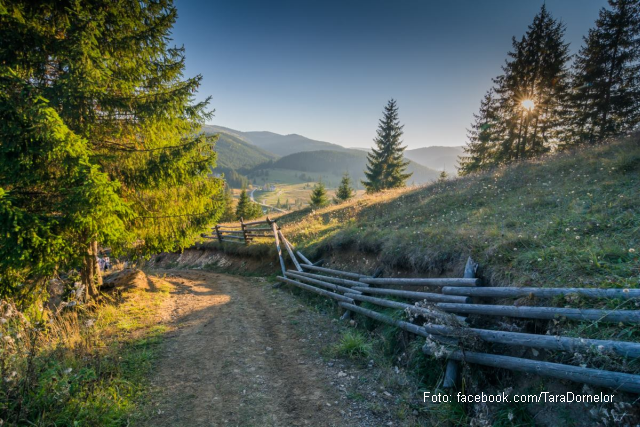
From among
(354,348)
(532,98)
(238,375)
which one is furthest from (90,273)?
(532,98)

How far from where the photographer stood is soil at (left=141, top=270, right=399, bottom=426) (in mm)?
4004

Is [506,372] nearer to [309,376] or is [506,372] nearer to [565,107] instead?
[309,376]

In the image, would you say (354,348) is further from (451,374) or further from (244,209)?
(244,209)

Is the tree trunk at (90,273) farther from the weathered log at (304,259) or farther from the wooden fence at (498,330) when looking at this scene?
the wooden fence at (498,330)

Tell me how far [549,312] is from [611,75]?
25533 millimetres

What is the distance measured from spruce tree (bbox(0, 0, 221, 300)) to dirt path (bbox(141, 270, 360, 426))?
3.14 m

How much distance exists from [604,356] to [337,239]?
27.4ft

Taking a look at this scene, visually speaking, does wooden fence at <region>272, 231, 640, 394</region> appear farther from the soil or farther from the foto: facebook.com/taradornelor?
the soil

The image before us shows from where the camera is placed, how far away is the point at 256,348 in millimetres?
6102

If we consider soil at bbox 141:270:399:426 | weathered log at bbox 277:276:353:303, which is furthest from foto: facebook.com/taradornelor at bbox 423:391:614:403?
weathered log at bbox 277:276:353:303

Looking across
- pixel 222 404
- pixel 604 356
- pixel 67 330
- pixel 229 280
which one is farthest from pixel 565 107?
pixel 67 330

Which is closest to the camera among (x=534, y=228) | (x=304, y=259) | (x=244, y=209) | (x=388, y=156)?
(x=534, y=228)

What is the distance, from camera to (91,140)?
711 cm

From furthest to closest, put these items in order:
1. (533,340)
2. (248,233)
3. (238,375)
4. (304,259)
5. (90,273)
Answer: (248,233), (304,259), (90,273), (238,375), (533,340)
